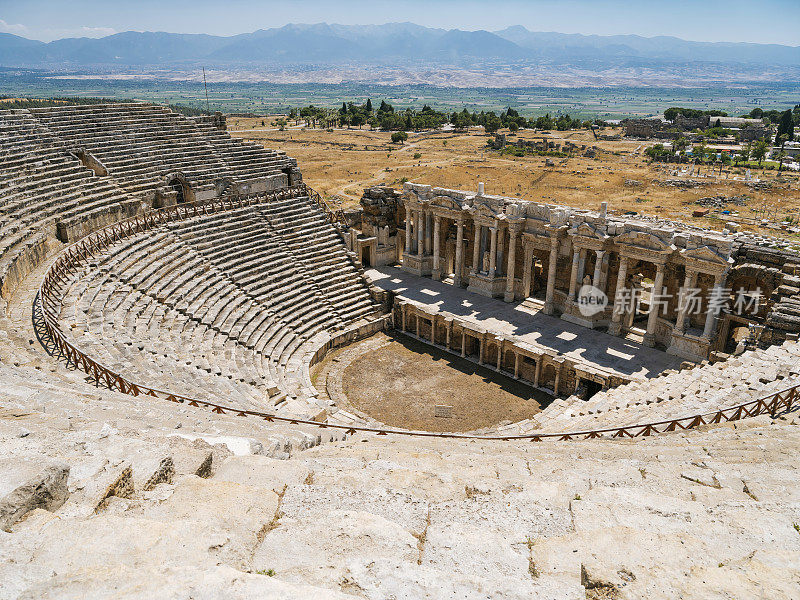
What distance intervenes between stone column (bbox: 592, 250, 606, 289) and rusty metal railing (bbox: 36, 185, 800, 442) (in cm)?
1287

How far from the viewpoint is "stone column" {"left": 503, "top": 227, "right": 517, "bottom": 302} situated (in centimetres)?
3007

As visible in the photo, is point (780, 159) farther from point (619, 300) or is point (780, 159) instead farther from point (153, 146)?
point (153, 146)

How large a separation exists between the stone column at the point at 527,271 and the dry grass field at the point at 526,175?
27735 millimetres

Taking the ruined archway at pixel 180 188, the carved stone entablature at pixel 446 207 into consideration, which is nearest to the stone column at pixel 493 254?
the carved stone entablature at pixel 446 207

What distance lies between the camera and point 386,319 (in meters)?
30.8

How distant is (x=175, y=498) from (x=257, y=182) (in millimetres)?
29647

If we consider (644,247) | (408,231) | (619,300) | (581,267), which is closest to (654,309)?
(619,300)

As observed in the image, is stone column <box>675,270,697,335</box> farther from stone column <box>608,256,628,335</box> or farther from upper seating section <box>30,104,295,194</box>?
upper seating section <box>30,104,295,194</box>

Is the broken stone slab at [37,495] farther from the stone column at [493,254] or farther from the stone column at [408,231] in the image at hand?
the stone column at [408,231]

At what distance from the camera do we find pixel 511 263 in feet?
99.9

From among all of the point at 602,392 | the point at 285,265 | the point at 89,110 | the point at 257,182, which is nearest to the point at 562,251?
the point at 602,392

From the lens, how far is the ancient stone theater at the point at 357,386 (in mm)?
5359

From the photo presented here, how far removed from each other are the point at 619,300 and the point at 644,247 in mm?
2777

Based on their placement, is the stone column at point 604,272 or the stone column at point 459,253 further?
the stone column at point 459,253
